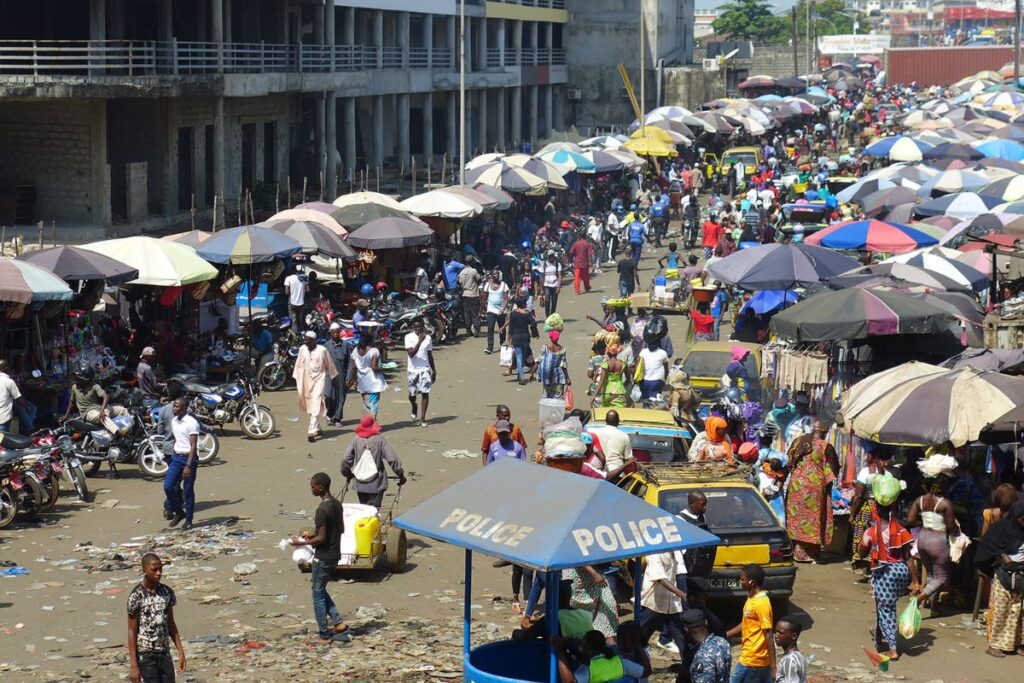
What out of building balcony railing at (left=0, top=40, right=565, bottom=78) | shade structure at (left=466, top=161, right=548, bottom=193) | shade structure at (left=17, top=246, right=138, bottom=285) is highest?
building balcony railing at (left=0, top=40, right=565, bottom=78)

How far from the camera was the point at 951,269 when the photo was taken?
1984cm

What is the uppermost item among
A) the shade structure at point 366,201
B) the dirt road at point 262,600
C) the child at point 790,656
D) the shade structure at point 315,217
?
the shade structure at point 366,201

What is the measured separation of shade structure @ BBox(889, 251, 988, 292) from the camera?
19.7 metres

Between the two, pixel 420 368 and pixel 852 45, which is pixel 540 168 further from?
pixel 852 45

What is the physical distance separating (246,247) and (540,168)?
14418 mm

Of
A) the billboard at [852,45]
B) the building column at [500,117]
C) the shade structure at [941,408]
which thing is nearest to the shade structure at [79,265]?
the shade structure at [941,408]

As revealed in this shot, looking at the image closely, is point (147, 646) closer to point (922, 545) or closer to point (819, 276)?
point (922, 545)

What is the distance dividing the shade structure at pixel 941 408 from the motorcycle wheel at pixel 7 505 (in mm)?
7859

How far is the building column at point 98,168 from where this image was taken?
33031mm

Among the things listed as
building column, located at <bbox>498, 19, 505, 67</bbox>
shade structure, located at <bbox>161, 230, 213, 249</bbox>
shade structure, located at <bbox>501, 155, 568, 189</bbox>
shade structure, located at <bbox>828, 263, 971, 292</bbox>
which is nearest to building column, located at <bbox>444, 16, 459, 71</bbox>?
building column, located at <bbox>498, 19, 505, 67</bbox>

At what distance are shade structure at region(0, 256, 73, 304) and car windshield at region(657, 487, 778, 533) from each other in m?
8.33

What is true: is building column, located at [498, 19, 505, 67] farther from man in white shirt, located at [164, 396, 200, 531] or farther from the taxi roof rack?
the taxi roof rack

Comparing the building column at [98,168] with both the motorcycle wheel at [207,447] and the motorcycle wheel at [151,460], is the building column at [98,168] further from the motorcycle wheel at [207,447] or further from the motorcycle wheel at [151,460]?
the motorcycle wheel at [151,460]

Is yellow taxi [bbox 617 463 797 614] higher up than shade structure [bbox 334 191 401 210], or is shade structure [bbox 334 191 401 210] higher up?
shade structure [bbox 334 191 401 210]
